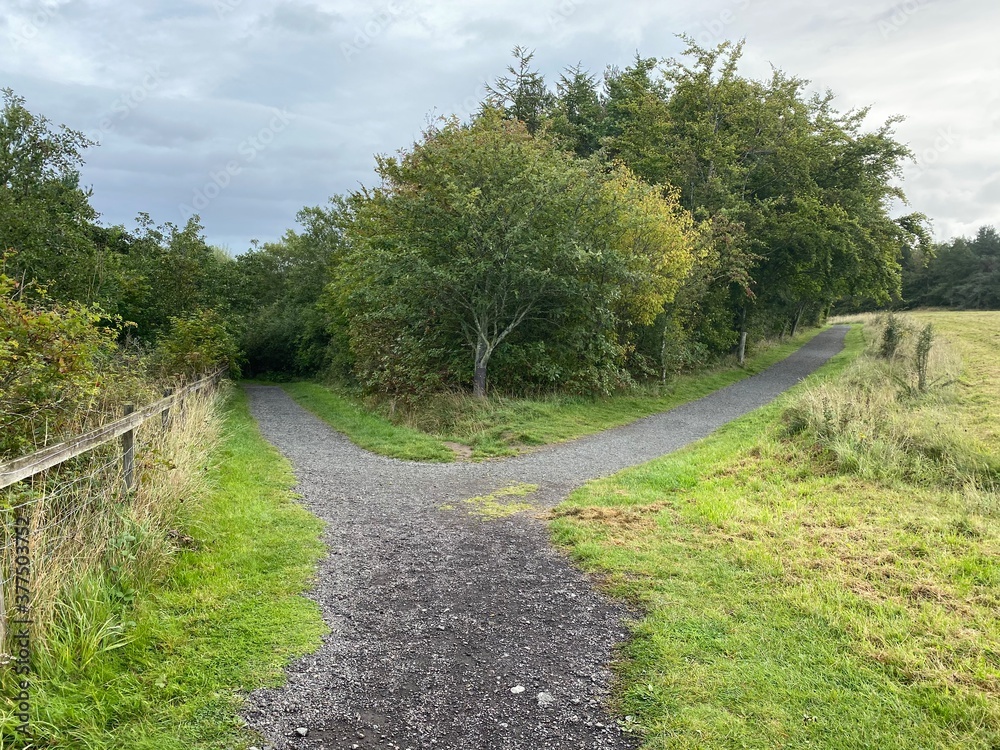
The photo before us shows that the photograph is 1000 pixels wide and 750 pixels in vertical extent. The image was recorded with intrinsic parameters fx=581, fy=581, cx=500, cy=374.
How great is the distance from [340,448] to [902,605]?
10328 mm

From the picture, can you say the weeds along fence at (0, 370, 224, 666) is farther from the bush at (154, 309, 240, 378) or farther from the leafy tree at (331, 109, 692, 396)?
the bush at (154, 309, 240, 378)

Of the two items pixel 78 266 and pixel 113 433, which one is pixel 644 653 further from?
pixel 78 266

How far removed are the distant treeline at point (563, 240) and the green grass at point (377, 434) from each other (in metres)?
1.45

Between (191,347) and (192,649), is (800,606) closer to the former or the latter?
(192,649)

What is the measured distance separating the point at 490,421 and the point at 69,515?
9489 millimetres

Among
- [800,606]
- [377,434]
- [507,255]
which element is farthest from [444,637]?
[507,255]

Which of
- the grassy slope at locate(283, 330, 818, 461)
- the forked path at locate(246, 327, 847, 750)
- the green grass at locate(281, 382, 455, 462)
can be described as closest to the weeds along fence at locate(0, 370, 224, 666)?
the forked path at locate(246, 327, 847, 750)

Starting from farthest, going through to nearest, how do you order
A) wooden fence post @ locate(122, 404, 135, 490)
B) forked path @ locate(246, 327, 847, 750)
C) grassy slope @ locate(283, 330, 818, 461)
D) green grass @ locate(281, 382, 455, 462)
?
grassy slope @ locate(283, 330, 818, 461)
green grass @ locate(281, 382, 455, 462)
wooden fence post @ locate(122, 404, 135, 490)
forked path @ locate(246, 327, 847, 750)

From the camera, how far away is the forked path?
321 cm

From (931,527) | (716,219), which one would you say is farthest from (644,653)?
(716,219)

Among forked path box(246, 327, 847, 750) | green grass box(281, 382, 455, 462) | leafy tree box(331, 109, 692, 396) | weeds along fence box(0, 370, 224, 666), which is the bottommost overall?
green grass box(281, 382, 455, 462)

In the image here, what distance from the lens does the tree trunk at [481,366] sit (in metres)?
15.2

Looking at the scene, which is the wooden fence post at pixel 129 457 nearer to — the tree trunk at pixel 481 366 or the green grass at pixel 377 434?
the green grass at pixel 377 434

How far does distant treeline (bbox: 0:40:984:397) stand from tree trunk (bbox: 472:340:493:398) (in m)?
0.05
